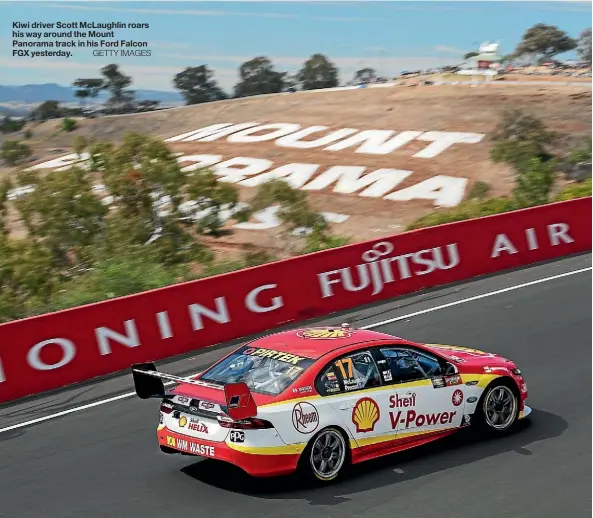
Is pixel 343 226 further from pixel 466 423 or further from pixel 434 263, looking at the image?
pixel 466 423

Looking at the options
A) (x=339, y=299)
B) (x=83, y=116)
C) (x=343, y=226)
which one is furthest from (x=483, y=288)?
(x=83, y=116)

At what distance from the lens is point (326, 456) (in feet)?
30.9

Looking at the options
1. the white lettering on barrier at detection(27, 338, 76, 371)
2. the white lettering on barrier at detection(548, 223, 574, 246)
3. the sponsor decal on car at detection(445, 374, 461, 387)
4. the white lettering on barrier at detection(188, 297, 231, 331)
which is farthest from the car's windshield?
the white lettering on barrier at detection(548, 223, 574, 246)

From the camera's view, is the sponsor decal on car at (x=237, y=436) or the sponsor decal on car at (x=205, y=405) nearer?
the sponsor decal on car at (x=237, y=436)

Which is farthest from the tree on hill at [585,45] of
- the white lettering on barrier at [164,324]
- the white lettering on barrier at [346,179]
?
the white lettering on barrier at [164,324]

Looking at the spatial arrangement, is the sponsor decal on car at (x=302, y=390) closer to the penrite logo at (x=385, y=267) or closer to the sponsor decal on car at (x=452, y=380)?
the sponsor decal on car at (x=452, y=380)

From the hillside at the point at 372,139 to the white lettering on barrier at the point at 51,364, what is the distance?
847 inches

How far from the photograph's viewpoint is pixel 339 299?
714 inches

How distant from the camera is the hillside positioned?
4416cm

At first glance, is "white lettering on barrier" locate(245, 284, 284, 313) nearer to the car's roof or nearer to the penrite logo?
the penrite logo

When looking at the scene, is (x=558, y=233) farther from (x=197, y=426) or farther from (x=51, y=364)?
(x=197, y=426)

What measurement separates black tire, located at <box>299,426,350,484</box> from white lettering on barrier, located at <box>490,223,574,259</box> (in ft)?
39.8

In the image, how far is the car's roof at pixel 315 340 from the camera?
32.3ft

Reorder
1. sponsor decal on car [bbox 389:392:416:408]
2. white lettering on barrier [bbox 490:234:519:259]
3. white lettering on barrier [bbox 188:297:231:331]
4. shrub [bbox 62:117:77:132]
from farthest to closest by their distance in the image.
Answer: shrub [bbox 62:117:77:132]
white lettering on barrier [bbox 490:234:519:259]
white lettering on barrier [bbox 188:297:231:331]
sponsor decal on car [bbox 389:392:416:408]
